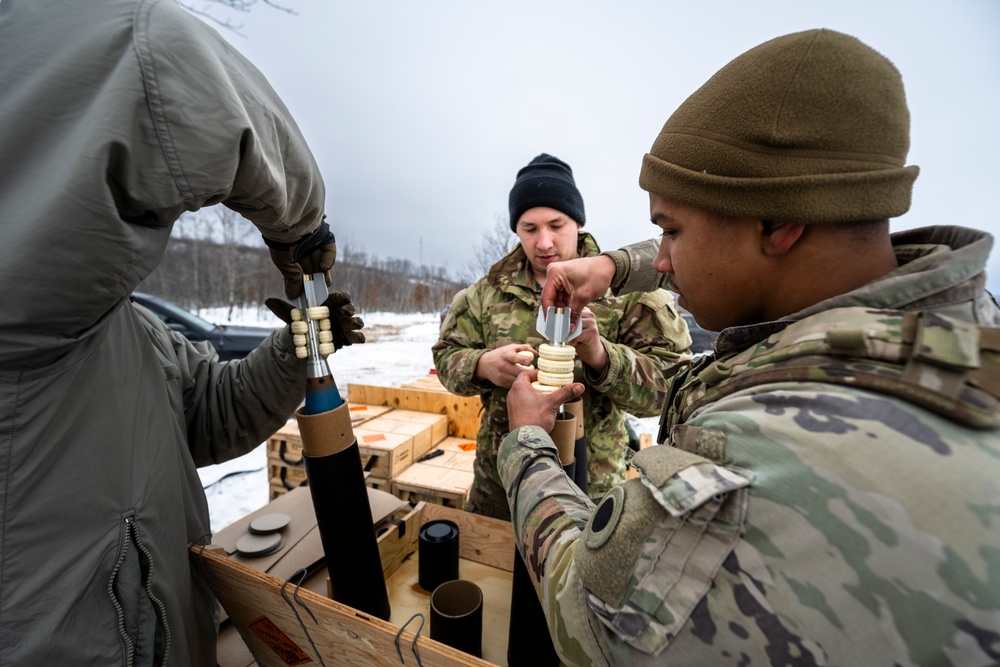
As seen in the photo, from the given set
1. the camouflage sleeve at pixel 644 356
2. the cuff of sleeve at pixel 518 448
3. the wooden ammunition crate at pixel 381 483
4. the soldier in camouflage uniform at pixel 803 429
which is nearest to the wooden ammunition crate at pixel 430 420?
the wooden ammunition crate at pixel 381 483

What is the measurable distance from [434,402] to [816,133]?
465 cm

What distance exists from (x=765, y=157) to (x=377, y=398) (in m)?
5.23

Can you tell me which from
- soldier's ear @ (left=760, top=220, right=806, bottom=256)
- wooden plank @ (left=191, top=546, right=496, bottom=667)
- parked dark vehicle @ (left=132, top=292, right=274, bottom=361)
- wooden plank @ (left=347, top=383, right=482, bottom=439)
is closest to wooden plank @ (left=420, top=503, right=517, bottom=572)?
wooden plank @ (left=191, top=546, right=496, bottom=667)

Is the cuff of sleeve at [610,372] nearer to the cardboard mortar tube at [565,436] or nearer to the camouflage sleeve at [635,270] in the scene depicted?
the camouflage sleeve at [635,270]

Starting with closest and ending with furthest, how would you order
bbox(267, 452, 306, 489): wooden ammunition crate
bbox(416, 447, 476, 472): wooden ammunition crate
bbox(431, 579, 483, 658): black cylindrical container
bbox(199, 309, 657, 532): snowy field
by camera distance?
bbox(431, 579, 483, 658): black cylindrical container, bbox(267, 452, 306, 489): wooden ammunition crate, bbox(416, 447, 476, 472): wooden ammunition crate, bbox(199, 309, 657, 532): snowy field

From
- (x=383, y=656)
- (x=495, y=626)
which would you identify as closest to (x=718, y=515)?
(x=383, y=656)

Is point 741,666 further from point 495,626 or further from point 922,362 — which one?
point 495,626

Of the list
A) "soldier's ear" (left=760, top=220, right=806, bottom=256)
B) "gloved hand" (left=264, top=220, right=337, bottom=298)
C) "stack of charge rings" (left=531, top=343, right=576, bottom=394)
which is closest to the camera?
"soldier's ear" (left=760, top=220, right=806, bottom=256)

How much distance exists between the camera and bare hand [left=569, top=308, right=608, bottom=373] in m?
2.14

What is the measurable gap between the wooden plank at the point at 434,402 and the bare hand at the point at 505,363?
8.10 ft

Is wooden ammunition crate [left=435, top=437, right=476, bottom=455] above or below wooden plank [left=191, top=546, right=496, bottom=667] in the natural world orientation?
below

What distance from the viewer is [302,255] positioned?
173cm

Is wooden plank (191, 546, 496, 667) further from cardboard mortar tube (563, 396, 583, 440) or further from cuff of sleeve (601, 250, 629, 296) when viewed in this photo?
cuff of sleeve (601, 250, 629, 296)

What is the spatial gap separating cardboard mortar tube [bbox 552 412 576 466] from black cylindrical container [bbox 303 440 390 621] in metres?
0.74
